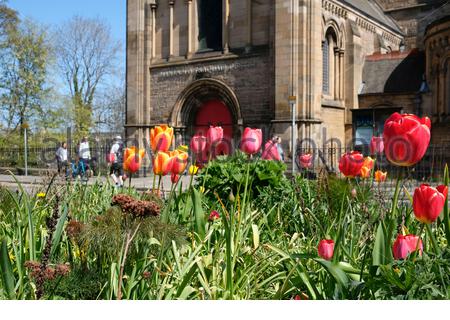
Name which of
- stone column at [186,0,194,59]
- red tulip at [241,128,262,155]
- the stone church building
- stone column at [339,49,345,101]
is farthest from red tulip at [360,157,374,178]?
stone column at [339,49,345,101]

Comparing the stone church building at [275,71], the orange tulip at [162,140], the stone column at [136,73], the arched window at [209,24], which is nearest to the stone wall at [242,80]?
the stone church building at [275,71]

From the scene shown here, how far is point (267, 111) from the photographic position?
22.1m

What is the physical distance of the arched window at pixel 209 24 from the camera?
24.6 m

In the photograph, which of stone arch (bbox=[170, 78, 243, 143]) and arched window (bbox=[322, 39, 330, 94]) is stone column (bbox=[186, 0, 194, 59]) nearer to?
stone arch (bbox=[170, 78, 243, 143])

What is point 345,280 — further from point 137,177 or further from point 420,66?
point 420,66

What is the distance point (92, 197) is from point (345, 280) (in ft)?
14.3

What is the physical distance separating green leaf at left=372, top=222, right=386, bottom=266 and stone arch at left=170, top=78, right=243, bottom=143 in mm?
20168

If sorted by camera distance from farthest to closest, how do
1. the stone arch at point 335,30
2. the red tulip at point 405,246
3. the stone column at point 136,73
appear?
the stone column at point 136,73 < the stone arch at point 335,30 < the red tulip at point 405,246

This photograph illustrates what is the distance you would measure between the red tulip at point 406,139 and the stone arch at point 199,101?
20.2 metres

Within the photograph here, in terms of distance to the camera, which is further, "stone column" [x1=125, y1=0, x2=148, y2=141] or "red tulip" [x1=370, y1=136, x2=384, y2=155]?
"stone column" [x1=125, y1=0, x2=148, y2=141]

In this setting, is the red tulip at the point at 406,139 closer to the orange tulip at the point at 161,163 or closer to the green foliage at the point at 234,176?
the orange tulip at the point at 161,163

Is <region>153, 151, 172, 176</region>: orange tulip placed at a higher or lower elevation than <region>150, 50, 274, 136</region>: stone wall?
lower

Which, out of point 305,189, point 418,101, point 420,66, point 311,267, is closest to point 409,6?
point 420,66

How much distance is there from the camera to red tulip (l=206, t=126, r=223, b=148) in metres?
4.29
